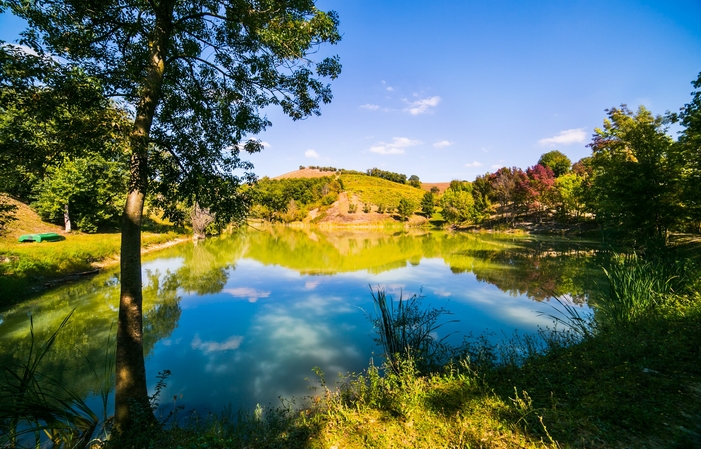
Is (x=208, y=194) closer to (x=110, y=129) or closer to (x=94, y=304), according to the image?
(x=110, y=129)

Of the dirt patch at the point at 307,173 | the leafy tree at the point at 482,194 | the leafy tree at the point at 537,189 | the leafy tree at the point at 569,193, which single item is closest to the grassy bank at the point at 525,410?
the leafy tree at the point at 569,193

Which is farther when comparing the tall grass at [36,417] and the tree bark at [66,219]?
the tree bark at [66,219]

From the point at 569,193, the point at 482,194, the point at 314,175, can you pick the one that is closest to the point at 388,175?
the point at 314,175

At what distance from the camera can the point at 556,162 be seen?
6391 cm

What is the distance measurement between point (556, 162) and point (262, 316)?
245 ft

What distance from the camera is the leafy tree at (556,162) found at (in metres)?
A: 60.7

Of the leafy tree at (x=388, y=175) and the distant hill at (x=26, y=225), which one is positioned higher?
the leafy tree at (x=388, y=175)

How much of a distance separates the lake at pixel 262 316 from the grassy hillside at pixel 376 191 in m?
61.3

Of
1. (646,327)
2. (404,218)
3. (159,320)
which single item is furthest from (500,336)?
(404,218)

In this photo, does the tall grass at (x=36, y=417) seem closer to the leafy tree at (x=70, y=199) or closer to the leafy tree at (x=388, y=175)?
the leafy tree at (x=70, y=199)

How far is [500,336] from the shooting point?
8156mm

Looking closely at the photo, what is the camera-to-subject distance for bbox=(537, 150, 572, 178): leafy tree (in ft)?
199

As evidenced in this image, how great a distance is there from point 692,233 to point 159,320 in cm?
3220

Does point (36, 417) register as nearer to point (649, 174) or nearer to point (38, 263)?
point (38, 263)
